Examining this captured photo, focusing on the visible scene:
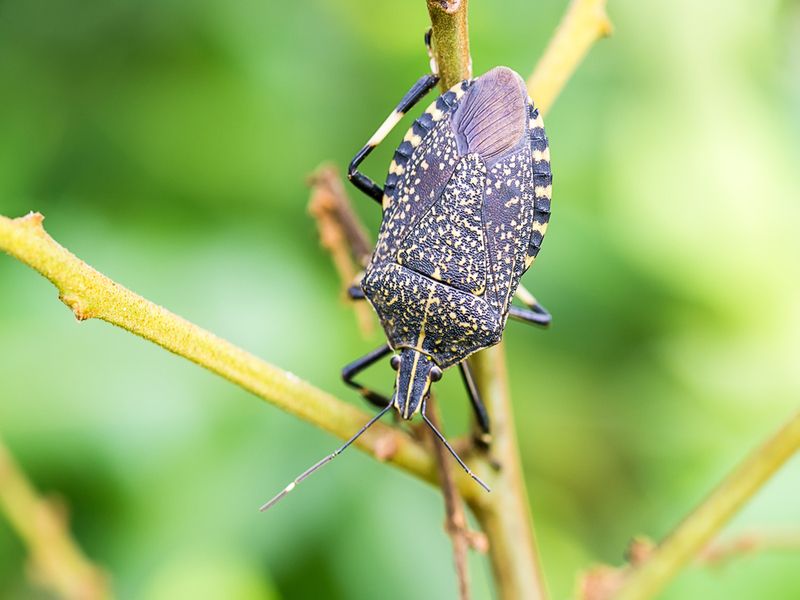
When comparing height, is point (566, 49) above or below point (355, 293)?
above

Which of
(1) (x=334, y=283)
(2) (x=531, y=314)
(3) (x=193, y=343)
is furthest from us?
(1) (x=334, y=283)

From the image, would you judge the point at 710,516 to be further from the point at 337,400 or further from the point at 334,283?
the point at 334,283

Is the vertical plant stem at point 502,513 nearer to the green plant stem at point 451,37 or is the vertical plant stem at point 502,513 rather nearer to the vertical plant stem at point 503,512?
the vertical plant stem at point 503,512

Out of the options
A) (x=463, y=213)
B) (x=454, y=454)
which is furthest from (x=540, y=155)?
(x=454, y=454)

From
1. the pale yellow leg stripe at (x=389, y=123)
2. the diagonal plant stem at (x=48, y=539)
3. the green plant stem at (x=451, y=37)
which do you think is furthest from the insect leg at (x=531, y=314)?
the diagonal plant stem at (x=48, y=539)

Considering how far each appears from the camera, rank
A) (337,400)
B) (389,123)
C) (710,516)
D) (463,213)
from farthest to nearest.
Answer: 1. (389,123)
2. (463,213)
3. (710,516)
4. (337,400)

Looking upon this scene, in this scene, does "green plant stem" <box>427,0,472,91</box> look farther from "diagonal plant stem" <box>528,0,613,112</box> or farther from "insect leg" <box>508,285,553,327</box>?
"insect leg" <box>508,285,553,327</box>
